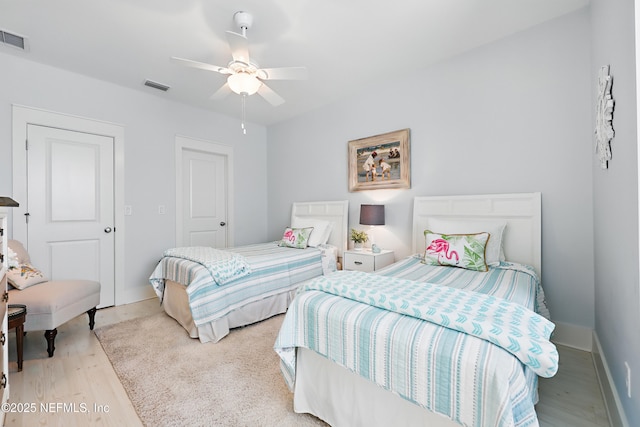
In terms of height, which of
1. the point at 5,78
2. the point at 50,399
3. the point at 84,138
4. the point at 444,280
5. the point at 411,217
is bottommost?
the point at 50,399

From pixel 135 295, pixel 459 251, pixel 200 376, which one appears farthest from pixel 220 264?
pixel 459 251

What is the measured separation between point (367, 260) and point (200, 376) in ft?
6.12

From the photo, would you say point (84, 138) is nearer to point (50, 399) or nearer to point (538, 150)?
point (50, 399)

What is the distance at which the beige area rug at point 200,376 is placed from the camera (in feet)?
5.08

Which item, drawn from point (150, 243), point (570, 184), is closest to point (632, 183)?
point (570, 184)

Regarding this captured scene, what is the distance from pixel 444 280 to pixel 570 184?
1379mm

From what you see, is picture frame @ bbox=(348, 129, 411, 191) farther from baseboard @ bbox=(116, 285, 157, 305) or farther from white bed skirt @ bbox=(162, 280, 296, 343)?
baseboard @ bbox=(116, 285, 157, 305)

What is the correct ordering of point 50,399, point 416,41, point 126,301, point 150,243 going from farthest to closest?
point 150,243 < point 126,301 < point 416,41 < point 50,399

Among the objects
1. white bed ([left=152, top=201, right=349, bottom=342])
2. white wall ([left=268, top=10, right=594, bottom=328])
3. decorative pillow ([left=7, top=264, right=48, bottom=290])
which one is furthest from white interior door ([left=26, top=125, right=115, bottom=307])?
white wall ([left=268, top=10, right=594, bottom=328])

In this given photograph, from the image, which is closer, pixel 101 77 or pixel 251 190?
pixel 101 77

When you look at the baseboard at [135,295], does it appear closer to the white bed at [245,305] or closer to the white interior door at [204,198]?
the white interior door at [204,198]

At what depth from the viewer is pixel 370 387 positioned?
1.28m

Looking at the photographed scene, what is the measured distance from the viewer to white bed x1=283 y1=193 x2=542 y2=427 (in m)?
1.20

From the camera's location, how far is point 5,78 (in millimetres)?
A: 2707
